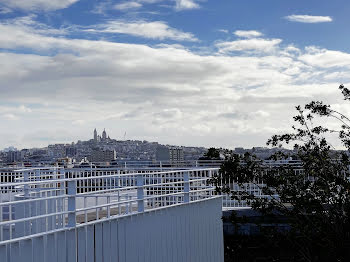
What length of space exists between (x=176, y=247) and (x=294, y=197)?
2543mm

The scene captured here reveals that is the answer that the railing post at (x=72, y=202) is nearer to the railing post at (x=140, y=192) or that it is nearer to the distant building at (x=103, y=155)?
the railing post at (x=140, y=192)

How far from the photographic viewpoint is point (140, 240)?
10281 mm

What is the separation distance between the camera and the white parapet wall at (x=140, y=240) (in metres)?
7.87

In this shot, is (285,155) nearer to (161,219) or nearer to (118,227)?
(161,219)

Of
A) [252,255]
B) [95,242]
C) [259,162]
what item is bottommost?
[252,255]

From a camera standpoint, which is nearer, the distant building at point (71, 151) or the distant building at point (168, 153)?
the distant building at point (168, 153)

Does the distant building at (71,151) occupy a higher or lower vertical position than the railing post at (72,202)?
higher

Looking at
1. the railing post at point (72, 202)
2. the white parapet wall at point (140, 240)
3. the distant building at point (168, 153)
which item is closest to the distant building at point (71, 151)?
the distant building at point (168, 153)

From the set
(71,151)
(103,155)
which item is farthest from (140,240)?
(71,151)

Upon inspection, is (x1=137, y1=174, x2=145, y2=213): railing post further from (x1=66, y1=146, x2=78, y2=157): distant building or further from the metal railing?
(x1=66, y1=146, x2=78, y2=157): distant building

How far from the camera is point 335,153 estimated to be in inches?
499

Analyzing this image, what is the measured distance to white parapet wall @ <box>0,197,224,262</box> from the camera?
787 cm

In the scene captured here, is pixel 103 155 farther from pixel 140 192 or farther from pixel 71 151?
pixel 140 192

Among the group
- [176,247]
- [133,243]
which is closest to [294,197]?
[176,247]
